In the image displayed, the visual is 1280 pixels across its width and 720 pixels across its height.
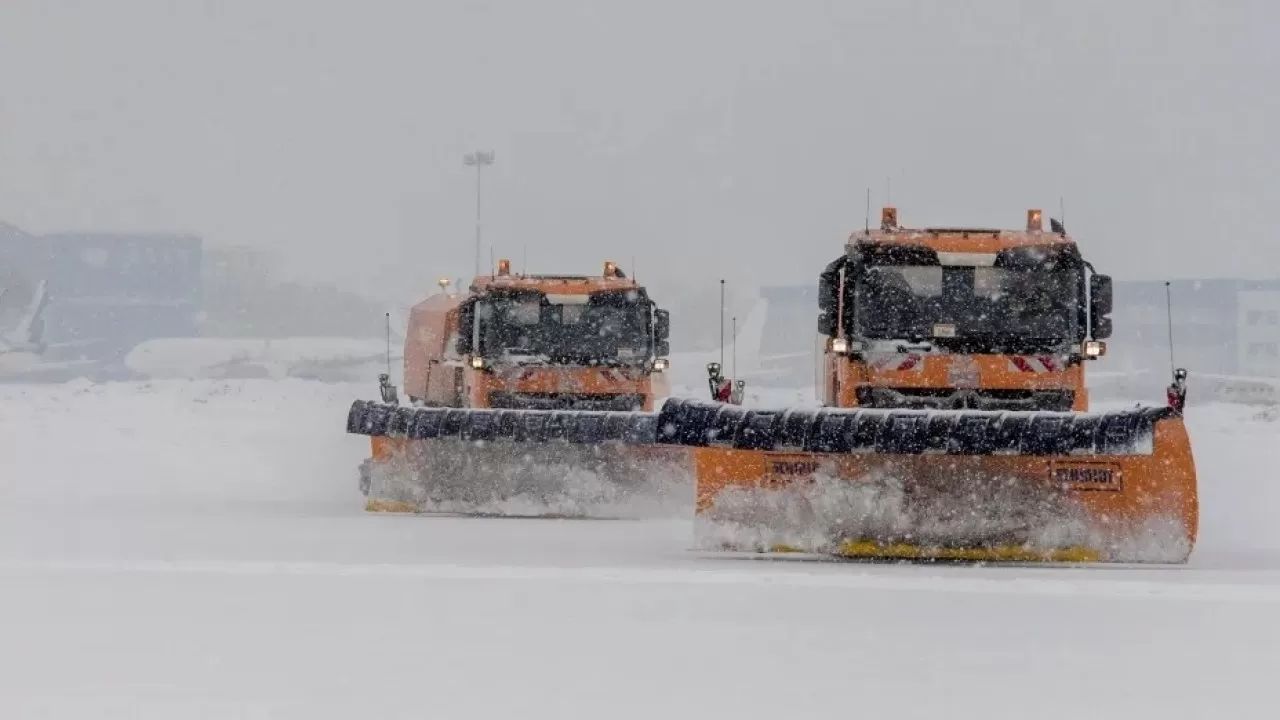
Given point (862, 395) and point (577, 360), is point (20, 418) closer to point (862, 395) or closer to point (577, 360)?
point (577, 360)

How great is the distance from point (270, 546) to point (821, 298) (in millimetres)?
4036

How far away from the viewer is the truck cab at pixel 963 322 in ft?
42.3

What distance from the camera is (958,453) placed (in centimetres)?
1149

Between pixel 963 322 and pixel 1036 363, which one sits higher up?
pixel 963 322

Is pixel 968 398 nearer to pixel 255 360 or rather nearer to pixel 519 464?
pixel 519 464

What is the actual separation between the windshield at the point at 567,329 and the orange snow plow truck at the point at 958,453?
15.8ft

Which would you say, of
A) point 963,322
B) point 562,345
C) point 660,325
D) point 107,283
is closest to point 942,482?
point 963,322

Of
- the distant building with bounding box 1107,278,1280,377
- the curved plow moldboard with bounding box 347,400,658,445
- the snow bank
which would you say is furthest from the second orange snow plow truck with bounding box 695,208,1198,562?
the distant building with bounding box 1107,278,1280,377

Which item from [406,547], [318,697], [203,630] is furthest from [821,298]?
[318,697]

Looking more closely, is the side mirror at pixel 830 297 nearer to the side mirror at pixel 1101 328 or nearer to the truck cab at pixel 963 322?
the truck cab at pixel 963 322

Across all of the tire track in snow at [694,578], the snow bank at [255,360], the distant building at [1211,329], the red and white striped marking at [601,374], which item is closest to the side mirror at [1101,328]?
the tire track in snow at [694,578]

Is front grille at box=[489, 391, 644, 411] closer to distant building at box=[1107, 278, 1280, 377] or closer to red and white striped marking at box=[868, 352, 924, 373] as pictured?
red and white striped marking at box=[868, 352, 924, 373]

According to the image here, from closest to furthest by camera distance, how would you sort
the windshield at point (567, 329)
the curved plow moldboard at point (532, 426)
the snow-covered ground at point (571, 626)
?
the snow-covered ground at point (571, 626) → the curved plow moldboard at point (532, 426) → the windshield at point (567, 329)

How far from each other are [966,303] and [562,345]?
5.41 meters
